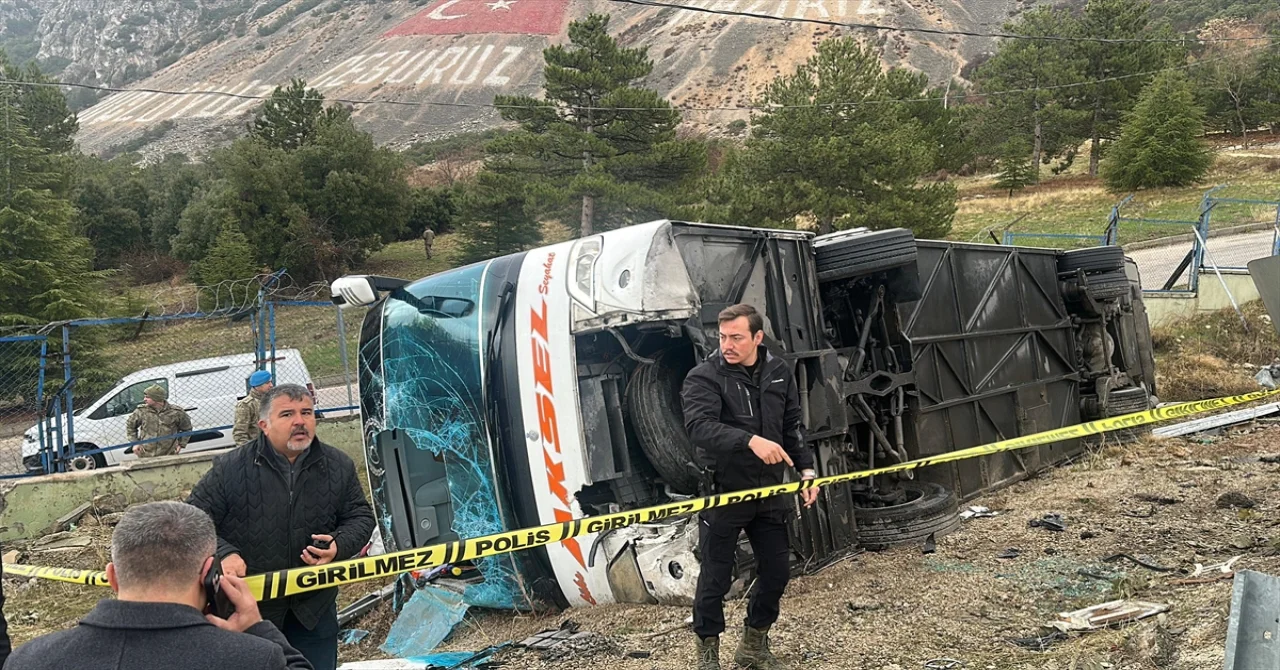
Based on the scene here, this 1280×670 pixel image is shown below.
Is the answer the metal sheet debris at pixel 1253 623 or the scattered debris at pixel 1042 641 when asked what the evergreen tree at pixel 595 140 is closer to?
the scattered debris at pixel 1042 641

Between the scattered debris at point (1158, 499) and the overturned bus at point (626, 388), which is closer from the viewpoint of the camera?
the overturned bus at point (626, 388)

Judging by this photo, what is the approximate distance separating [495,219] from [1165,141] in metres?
25.0

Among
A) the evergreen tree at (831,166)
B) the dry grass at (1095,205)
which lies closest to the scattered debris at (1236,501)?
the dry grass at (1095,205)

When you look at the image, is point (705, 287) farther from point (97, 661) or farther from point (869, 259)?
point (97, 661)

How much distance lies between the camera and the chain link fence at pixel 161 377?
34.9 ft

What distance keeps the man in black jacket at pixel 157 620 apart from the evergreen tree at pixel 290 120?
133 feet

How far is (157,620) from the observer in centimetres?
171

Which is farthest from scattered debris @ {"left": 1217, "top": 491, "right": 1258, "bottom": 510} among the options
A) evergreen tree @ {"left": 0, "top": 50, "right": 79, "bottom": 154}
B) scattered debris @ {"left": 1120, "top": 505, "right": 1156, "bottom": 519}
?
evergreen tree @ {"left": 0, "top": 50, "right": 79, "bottom": 154}

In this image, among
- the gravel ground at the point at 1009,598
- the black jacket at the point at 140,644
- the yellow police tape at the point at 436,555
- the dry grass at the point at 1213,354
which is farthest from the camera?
the dry grass at the point at 1213,354

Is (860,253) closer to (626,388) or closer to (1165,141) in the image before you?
(626,388)

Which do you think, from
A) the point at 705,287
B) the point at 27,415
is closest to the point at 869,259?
the point at 705,287

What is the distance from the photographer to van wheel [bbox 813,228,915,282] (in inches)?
214

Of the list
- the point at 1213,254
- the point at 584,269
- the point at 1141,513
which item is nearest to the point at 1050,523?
the point at 1141,513

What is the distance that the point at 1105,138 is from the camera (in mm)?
41000
